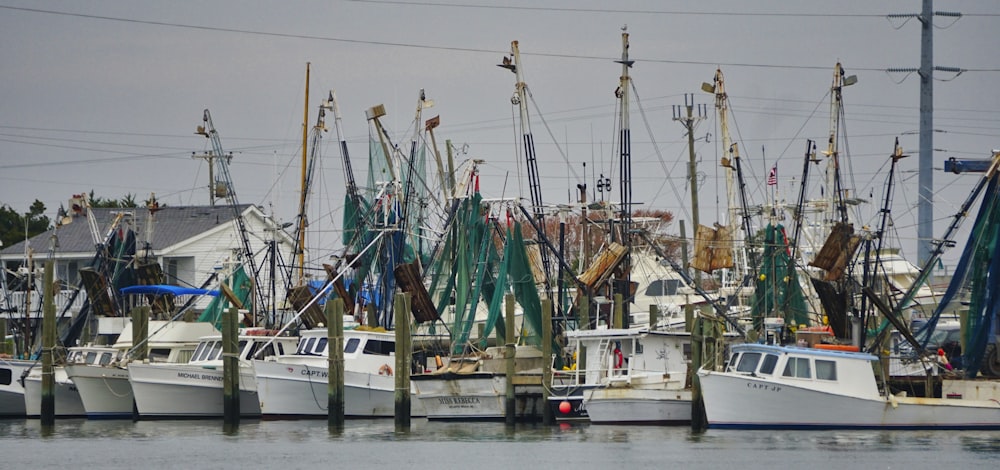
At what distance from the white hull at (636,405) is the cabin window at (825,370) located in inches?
183

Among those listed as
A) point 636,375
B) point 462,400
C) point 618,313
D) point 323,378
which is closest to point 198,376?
point 323,378

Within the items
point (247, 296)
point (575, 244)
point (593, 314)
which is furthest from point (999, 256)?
point (575, 244)

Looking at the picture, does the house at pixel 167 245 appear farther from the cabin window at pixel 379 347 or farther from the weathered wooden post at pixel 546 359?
the weathered wooden post at pixel 546 359

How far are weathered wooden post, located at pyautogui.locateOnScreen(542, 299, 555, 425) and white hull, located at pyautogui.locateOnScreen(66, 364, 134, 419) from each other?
15892mm

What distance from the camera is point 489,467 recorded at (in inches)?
1512

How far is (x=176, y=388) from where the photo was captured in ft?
173

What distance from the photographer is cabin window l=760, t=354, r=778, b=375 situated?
42781 millimetres

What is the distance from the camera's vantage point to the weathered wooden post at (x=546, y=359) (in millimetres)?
46000

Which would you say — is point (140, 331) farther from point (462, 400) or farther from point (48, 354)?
point (462, 400)

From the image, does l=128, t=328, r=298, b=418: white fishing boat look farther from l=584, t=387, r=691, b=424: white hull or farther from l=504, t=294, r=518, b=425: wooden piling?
l=584, t=387, r=691, b=424: white hull

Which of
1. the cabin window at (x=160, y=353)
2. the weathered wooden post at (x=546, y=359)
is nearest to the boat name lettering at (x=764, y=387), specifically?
the weathered wooden post at (x=546, y=359)

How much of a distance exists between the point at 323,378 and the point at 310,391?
60cm

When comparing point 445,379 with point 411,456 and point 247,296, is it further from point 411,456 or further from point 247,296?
point 247,296

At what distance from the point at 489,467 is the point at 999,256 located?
16.3 meters
